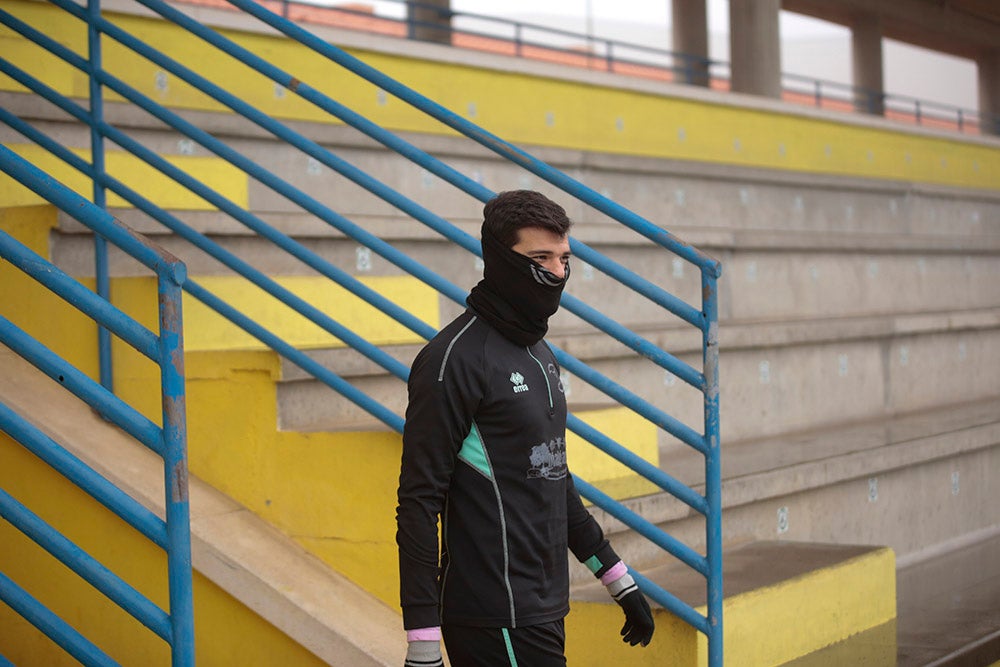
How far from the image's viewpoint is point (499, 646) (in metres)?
1.83

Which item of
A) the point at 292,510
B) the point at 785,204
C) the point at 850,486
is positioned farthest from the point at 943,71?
the point at 292,510

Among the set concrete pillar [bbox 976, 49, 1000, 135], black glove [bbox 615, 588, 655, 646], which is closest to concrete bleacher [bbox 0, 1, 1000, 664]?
black glove [bbox 615, 588, 655, 646]

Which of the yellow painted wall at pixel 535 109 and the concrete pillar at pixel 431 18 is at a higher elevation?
the concrete pillar at pixel 431 18

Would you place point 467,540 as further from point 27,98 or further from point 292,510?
point 27,98

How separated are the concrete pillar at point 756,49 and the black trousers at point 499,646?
1334 cm

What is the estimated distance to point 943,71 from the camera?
2638 cm

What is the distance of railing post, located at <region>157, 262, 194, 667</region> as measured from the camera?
1.60 meters

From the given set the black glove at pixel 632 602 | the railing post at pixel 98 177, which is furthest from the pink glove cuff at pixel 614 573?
the railing post at pixel 98 177

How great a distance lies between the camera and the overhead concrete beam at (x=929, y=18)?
68.6 ft

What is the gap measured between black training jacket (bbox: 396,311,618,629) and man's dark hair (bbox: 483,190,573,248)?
0.15 metres

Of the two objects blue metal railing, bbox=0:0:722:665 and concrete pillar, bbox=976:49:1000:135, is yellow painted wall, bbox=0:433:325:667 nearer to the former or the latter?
blue metal railing, bbox=0:0:722:665

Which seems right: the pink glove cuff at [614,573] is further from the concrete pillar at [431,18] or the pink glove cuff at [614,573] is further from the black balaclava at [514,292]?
the concrete pillar at [431,18]

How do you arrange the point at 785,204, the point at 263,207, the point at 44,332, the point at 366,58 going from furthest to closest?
the point at 785,204
the point at 366,58
the point at 263,207
the point at 44,332

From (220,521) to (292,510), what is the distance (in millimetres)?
179
